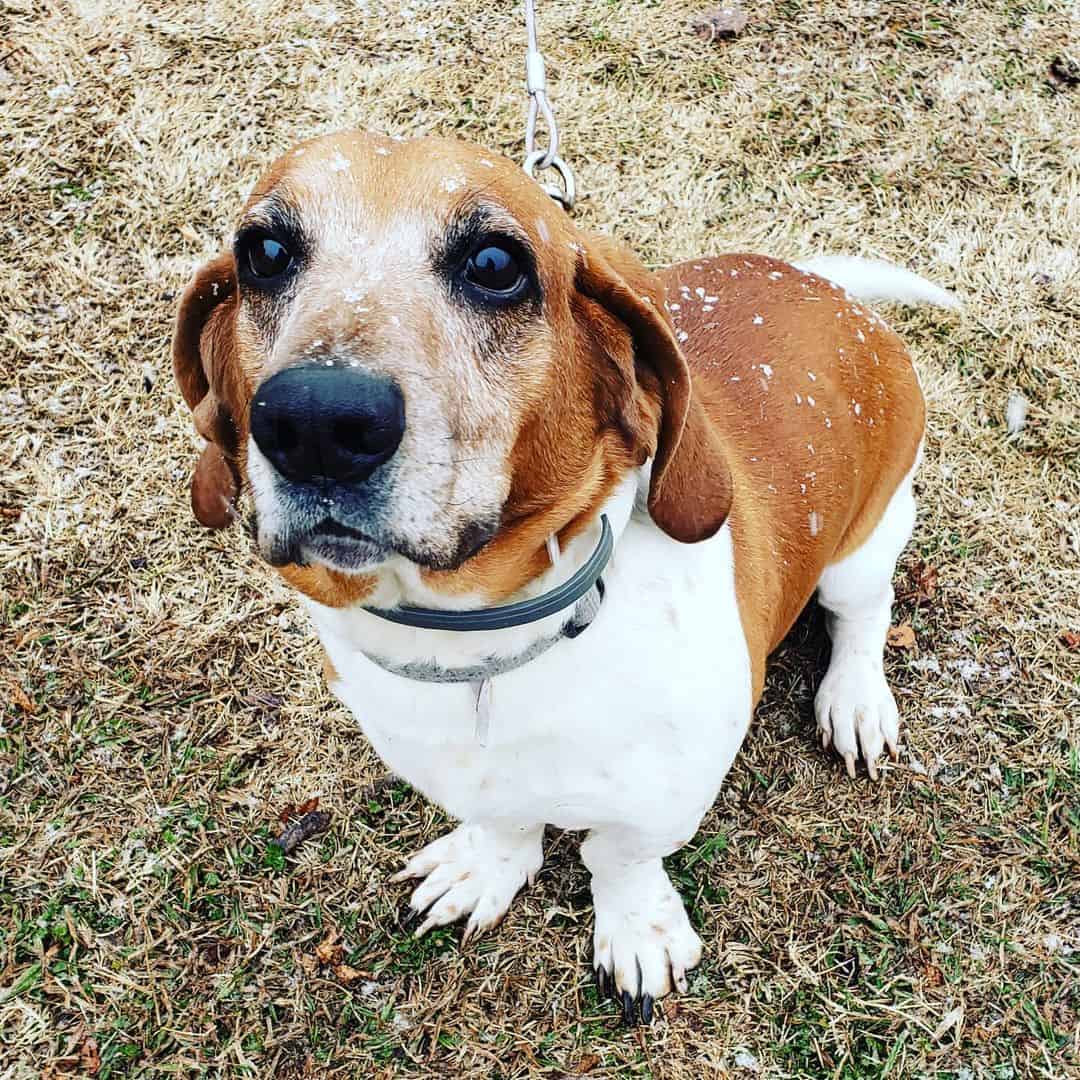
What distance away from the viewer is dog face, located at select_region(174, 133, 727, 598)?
1.64 meters

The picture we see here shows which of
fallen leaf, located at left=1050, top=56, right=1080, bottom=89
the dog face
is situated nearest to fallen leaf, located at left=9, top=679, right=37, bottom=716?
the dog face

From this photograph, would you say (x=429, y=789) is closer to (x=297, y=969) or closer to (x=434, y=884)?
(x=434, y=884)

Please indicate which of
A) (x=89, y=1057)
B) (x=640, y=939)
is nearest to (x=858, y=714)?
(x=640, y=939)

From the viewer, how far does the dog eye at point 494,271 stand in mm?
1897

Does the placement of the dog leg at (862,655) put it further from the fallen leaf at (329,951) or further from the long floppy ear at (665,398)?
the fallen leaf at (329,951)

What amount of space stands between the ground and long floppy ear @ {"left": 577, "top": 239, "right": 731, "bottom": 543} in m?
1.68

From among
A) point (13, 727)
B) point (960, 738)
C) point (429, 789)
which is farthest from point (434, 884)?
point (960, 738)

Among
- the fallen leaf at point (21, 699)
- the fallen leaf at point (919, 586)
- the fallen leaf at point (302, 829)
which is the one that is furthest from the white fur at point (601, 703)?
the fallen leaf at point (21, 699)

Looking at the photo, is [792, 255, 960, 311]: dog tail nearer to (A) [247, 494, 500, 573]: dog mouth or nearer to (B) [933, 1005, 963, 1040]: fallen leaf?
(A) [247, 494, 500, 573]: dog mouth

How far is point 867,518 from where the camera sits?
10.7 feet

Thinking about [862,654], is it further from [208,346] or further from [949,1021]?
[208,346]

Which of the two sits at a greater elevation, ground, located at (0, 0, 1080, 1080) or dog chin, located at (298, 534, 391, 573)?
dog chin, located at (298, 534, 391, 573)

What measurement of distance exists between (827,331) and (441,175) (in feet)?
4.68

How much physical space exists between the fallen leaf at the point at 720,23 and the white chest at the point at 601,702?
376 cm
